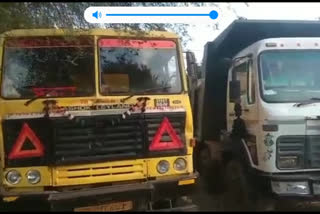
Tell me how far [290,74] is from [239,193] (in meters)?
1.86

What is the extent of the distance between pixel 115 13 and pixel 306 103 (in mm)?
2666

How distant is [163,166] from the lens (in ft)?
19.9

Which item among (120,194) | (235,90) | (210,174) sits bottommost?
(210,174)

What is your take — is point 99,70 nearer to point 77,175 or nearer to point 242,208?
point 77,175

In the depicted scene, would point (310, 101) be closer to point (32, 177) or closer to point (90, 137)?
point (90, 137)

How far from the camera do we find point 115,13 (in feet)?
20.6

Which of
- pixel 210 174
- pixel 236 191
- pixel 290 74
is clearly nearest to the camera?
pixel 290 74

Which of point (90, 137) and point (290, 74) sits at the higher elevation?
point (290, 74)

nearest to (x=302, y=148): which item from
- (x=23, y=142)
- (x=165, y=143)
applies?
(x=165, y=143)

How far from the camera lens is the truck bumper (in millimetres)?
5465

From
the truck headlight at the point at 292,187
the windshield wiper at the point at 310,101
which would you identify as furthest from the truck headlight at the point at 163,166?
the windshield wiper at the point at 310,101

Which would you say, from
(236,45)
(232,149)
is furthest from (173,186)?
(236,45)

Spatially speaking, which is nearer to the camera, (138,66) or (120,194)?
(120,194)

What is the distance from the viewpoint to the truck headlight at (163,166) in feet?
19.8
